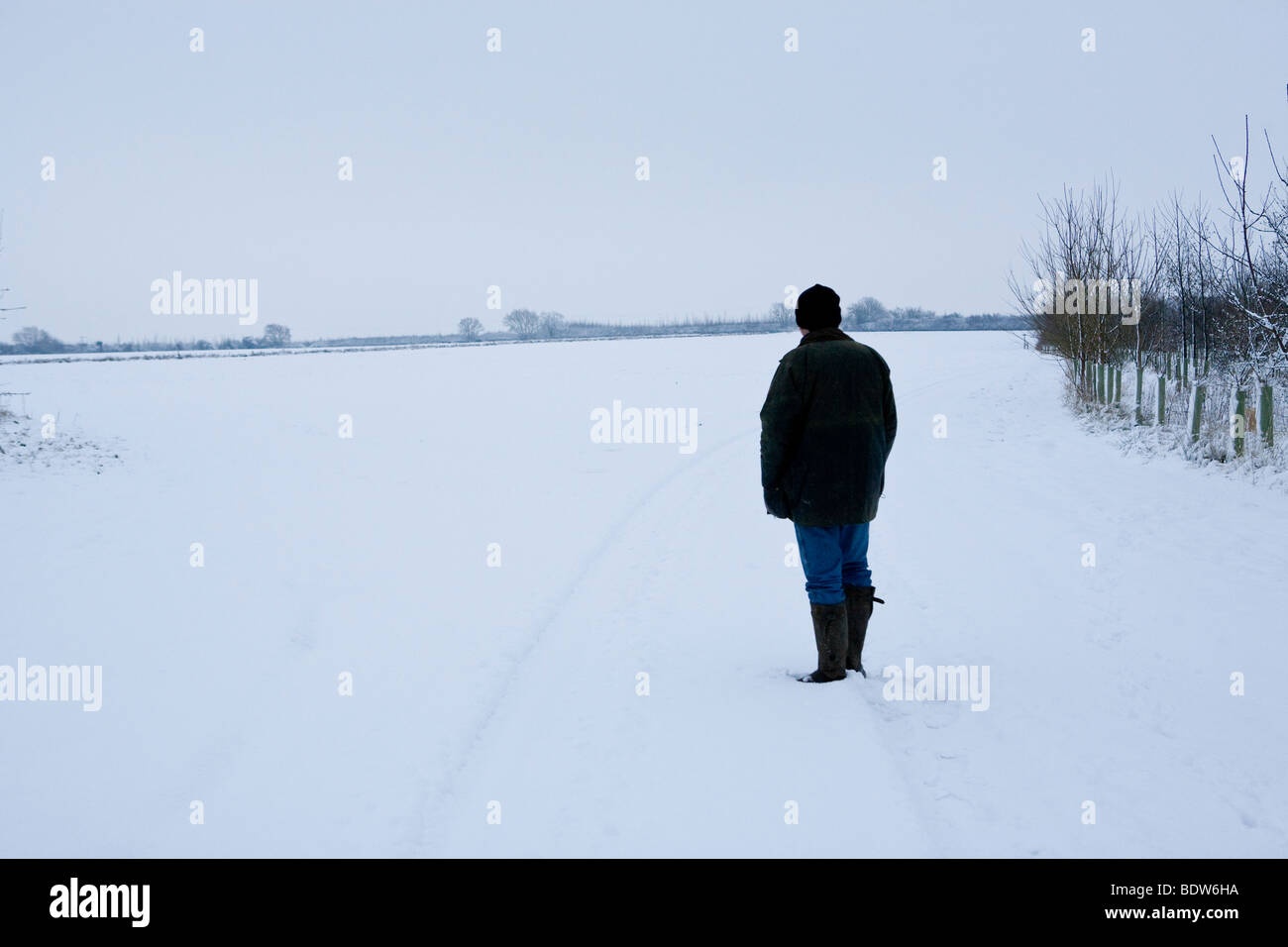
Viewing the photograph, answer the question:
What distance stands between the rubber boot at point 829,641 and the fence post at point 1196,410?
10880 mm

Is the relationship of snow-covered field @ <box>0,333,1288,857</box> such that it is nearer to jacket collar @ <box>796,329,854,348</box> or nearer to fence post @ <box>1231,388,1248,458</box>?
fence post @ <box>1231,388,1248,458</box>

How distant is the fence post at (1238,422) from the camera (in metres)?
11.0

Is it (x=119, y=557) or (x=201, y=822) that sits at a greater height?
(x=119, y=557)

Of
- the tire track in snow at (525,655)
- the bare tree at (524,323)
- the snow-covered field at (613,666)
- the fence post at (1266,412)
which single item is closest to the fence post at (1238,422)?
the fence post at (1266,412)

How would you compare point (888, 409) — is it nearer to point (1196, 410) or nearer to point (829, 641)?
point (829, 641)

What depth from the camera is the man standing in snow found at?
13.2ft

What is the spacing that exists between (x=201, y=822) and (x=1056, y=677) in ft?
13.9

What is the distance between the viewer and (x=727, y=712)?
4.00 m

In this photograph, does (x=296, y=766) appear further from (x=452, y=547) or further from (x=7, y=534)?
(x=7, y=534)

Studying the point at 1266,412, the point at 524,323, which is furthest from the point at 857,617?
the point at 524,323

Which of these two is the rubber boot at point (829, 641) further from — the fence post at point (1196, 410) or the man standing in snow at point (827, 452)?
the fence post at point (1196, 410)

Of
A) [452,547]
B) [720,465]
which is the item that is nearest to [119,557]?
[452,547]
